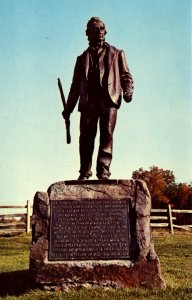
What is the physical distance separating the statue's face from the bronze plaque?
8.28 ft

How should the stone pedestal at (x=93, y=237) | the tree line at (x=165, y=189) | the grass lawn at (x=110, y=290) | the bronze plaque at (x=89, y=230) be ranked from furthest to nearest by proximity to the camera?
the tree line at (x=165, y=189) < the bronze plaque at (x=89, y=230) < the stone pedestal at (x=93, y=237) < the grass lawn at (x=110, y=290)

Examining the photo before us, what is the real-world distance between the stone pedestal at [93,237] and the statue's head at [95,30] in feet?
7.40

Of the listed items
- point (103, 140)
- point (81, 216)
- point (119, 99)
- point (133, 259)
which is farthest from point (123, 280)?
point (119, 99)

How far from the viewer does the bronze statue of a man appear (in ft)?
18.4

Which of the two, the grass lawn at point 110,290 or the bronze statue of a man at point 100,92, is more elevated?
the bronze statue of a man at point 100,92

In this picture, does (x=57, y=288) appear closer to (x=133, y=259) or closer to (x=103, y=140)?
(x=133, y=259)

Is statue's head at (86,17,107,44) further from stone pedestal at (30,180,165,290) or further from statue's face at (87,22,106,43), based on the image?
stone pedestal at (30,180,165,290)

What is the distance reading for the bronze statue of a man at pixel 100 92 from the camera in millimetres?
5594

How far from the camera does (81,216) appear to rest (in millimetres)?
4973

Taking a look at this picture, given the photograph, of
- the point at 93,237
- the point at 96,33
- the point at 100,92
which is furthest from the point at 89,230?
the point at 96,33

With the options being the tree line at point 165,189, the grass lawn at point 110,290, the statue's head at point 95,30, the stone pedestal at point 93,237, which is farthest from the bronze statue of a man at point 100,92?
the tree line at point 165,189

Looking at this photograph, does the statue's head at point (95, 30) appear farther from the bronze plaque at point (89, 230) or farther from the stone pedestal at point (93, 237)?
the bronze plaque at point (89, 230)

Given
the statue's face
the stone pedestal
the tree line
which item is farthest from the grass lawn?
the tree line

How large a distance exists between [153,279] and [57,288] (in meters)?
1.16
